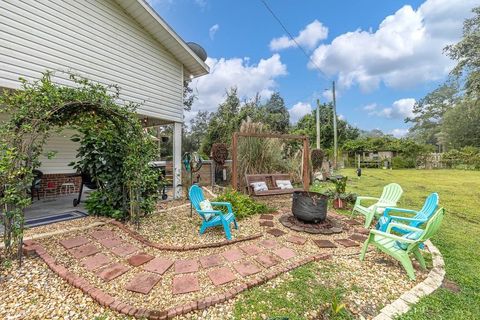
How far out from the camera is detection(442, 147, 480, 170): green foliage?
17.7 metres

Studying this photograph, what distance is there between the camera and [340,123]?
2233cm

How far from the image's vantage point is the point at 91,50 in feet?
15.3

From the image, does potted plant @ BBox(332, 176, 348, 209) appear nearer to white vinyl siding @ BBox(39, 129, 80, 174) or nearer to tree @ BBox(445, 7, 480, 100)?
white vinyl siding @ BBox(39, 129, 80, 174)

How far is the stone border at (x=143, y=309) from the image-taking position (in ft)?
6.09

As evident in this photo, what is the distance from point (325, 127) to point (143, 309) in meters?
20.6

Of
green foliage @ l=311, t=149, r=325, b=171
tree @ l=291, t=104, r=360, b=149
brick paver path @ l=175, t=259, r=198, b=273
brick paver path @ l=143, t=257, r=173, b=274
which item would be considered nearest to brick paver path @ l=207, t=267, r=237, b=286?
brick paver path @ l=175, t=259, r=198, b=273

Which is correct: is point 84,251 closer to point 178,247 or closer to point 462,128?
point 178,247

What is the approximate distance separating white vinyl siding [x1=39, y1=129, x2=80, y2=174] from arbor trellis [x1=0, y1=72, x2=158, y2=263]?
314 centimetres

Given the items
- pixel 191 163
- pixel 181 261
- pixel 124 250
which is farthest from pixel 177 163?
pixel 181 261

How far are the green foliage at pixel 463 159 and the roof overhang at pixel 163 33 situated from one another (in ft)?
74.1

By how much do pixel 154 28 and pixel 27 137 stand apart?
4.26 meters

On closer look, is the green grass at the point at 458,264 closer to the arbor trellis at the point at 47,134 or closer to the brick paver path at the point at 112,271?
the brick paver path at the point at 112,271

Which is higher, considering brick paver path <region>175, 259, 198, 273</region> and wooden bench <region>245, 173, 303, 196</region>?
wooden bench <region>245, 173, 303, 196</region>

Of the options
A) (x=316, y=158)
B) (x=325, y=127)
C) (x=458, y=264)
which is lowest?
(x=458, y=264)
